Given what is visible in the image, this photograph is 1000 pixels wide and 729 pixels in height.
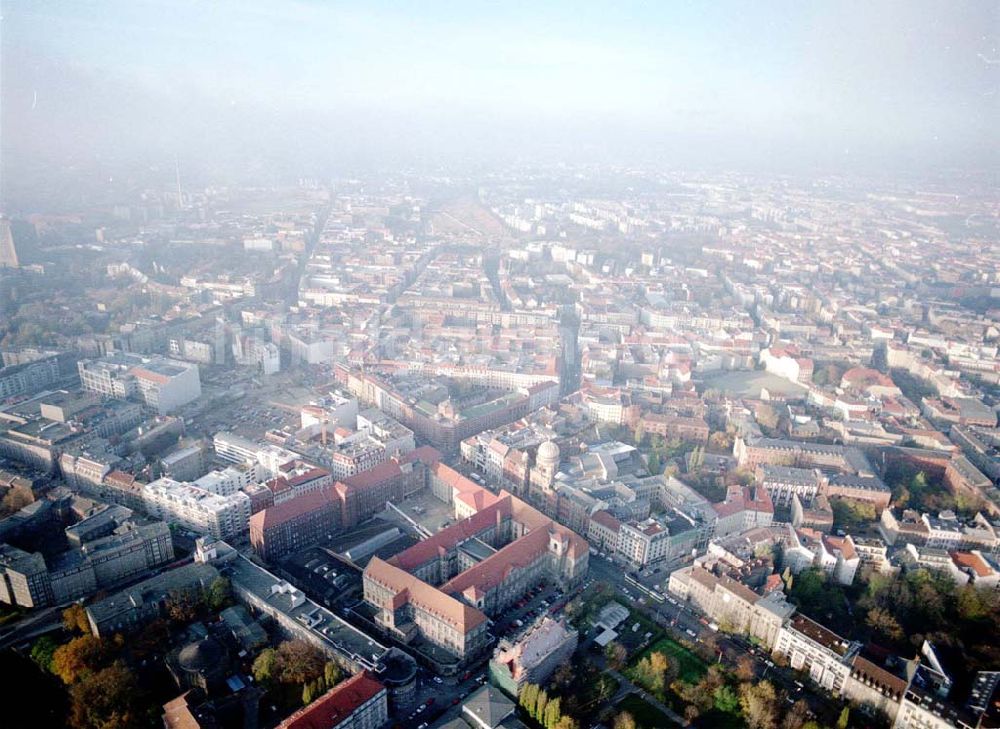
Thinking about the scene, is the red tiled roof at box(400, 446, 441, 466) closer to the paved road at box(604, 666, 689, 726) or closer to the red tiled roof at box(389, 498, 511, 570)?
the red tiled roof at box(389, 498, 511, 570)

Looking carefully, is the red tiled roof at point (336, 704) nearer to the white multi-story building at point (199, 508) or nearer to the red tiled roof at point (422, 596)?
the red tiled roof at point (422, 596)

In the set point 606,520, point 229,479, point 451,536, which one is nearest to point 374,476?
point 451,536

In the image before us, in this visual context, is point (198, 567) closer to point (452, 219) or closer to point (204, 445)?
point (204, 445)

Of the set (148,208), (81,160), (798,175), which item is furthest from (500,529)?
(798,175)

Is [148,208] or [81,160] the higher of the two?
[81,160]

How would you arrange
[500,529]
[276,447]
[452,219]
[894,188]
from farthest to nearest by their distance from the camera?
[894,188] < [452,219] < [276,447] < [500,529]

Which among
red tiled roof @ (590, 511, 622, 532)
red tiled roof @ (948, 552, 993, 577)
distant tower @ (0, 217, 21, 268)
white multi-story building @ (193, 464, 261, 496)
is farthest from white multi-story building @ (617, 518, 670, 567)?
distant tower @ (0, 217, 21, 268)

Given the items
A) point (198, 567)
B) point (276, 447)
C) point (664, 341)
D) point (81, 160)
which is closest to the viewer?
point (198, 567)

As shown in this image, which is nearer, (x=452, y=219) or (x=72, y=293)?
(x=72, y=293)
